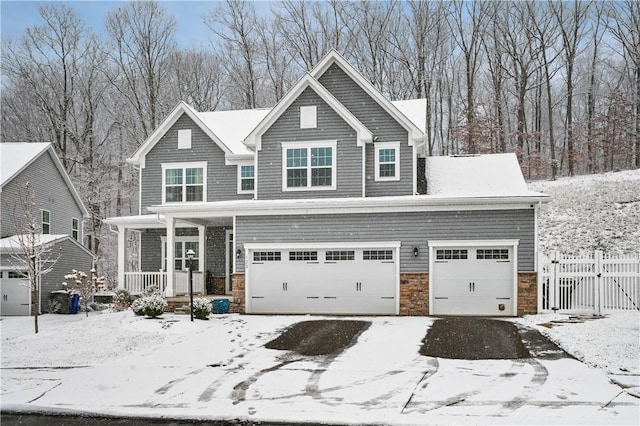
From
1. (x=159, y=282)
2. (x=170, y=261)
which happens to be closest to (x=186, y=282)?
(x=159, y=282)

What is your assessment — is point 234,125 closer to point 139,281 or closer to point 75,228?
point 139,281

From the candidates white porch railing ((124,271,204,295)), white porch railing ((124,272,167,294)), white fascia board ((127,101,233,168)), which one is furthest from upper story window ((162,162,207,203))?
white porch railing ((124,272,167,294))

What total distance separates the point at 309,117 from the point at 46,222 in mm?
15198

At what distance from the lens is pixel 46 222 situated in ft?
90.2

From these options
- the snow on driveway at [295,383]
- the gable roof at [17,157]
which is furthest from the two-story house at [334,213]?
the gable roof at [17,157]

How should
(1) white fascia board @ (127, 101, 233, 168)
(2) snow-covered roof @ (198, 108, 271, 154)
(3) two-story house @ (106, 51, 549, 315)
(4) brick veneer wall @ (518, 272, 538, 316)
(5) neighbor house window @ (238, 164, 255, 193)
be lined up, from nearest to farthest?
(4) brick veneer wall @ (518, 272, 538, 316)
(3) two-story house @ (106, 51, 549, 315)
(5) neighbor house window @ (238, 164, 255, 193)
(1) white fascia board @ (127, 101, 233, 168)
(2) snow-covered roof @ (198, 108, 271, 154)

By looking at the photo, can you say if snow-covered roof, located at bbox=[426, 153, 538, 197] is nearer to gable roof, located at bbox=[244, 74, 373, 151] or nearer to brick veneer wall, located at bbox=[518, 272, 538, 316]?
brick veneer wall, located at bbox=[518, 272, 538, 316]

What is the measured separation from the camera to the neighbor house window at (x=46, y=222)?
27312 mm

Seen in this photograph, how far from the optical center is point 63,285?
2239 cm

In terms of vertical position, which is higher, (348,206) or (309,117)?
(309,117)

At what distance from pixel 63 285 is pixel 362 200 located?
41.4ft

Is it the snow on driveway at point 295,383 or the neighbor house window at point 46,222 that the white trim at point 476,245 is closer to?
the snow on driveway at point 295,383

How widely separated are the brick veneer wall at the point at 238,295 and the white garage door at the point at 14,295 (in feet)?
27.1

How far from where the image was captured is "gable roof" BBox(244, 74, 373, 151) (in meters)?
19.8
